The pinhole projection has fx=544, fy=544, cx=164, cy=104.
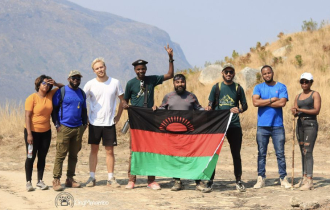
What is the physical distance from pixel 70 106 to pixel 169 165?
2093 millimetres

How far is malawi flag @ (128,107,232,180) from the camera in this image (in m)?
9.76

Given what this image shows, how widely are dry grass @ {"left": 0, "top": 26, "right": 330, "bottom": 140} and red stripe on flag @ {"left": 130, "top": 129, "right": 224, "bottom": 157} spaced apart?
27.5 ft

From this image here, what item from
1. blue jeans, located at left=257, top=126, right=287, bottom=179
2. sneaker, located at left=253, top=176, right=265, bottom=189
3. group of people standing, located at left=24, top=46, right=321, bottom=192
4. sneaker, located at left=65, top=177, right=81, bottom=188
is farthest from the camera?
sneaker, located at left=253, top=176, right=265, bottom=189

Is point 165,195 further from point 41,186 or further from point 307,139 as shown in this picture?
point 307,139

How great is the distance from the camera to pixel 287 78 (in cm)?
2653

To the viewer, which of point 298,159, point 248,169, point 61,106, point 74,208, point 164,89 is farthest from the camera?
point 164,89

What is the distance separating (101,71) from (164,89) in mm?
18370

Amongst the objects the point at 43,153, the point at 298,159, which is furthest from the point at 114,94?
the point at 298,159

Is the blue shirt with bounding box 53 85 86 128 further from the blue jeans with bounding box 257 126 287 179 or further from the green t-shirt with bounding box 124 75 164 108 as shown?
the blue jeans with bounding box 257 126 287 179

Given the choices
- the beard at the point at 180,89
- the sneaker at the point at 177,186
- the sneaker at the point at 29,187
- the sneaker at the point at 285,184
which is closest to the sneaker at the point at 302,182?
the sneaker at the point at 285,184

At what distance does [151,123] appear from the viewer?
9977 mm

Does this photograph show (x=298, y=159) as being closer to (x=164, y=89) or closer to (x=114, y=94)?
(x=114, y=94)

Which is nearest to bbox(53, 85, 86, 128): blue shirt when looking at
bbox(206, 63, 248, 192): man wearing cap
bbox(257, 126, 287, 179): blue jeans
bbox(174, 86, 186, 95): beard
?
bbox(174, 86, 186, 95): beard

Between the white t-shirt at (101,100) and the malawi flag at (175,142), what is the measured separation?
0.44 metres
